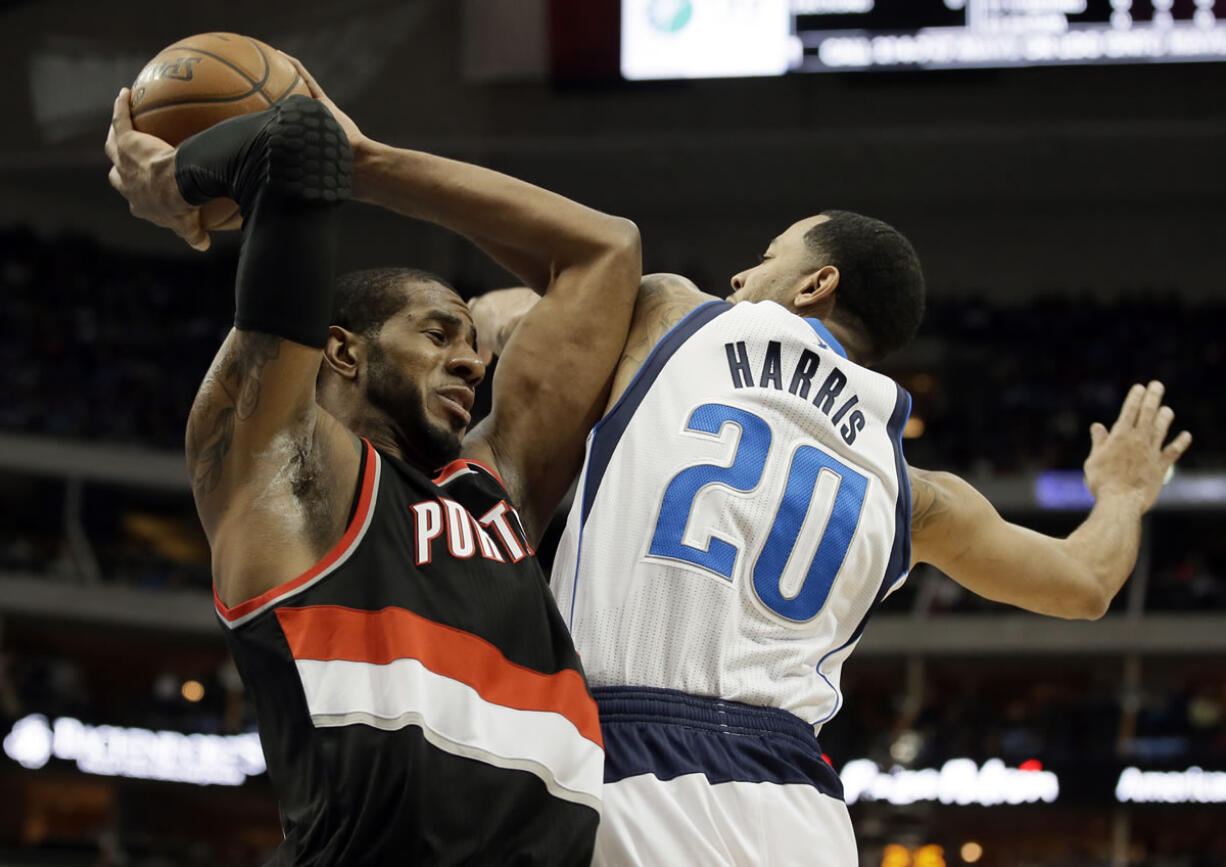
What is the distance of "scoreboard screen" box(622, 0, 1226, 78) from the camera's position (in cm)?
1625

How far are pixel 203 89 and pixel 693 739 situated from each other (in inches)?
65.6

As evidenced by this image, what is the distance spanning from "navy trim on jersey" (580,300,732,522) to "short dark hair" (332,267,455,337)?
508 millimetres

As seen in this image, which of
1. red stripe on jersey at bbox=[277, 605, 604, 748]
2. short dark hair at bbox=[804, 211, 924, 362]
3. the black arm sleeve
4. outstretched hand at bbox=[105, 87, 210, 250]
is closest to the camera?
the black arm sleeve

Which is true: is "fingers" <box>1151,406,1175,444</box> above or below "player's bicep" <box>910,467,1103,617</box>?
above

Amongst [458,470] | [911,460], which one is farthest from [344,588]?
[911,460]

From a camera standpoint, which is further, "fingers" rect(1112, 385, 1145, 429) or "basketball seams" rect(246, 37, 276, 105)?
"fingers" rect(1112, 385, 1145, 429)

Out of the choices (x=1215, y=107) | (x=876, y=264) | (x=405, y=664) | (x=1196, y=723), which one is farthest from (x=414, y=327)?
(x=1215, y=107)

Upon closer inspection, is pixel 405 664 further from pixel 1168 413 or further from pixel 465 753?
pixel 1168 413

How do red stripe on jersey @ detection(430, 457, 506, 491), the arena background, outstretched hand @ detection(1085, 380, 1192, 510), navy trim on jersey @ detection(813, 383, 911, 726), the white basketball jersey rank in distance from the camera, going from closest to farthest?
the white basketball jersey → red stripe on jersey @ detection(430, 457, 506, 491) → navy trim on jersey @ detection(813, 383, 911, 726) → outstretched hand @ detection(1085, 380, 1192, 510) → the arena background

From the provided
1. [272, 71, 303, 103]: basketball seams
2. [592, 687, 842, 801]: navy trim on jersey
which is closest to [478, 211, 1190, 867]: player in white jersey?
[592, 687, 842, 801]: navy trim on jersey

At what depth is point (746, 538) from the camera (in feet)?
9.78

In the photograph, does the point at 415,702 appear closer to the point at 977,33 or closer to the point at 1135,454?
the point at 1135,454

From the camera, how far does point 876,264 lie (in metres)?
3.37

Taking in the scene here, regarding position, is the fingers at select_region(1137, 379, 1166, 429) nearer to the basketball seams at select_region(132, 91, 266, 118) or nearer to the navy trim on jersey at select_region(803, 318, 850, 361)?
the navy trim on jersey at select_region(803, 318, 850, 361)
